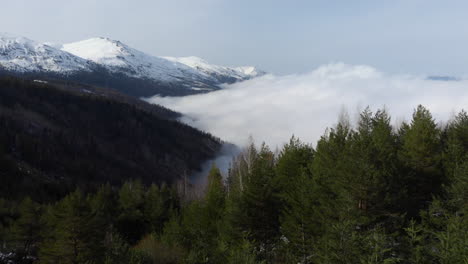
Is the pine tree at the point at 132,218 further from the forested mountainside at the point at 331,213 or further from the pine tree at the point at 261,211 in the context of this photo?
the pine tree at the point at 261,211

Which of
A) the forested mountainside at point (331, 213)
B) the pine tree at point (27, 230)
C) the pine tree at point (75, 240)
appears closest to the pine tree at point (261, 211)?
the forested mountainside at point (331, 213)

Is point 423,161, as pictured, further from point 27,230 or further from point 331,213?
point 27,230

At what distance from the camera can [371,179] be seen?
23641 millimetres

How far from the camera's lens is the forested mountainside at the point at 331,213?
1914cm

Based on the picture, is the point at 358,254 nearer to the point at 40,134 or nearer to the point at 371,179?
the point at 371,179

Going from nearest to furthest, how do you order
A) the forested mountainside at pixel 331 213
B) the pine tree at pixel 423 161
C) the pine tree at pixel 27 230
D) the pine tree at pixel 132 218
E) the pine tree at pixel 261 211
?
the forested mountainside at pixel 331 213, the pine tree at pixel 423 161, the pine tree at pixel 261 211, the pine tree at pixel 27 230, the pine tree at pixel 132 218

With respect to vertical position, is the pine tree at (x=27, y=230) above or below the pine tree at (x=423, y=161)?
below

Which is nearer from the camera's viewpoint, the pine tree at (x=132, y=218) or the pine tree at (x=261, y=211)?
the pine tree at (x=261, y=211)

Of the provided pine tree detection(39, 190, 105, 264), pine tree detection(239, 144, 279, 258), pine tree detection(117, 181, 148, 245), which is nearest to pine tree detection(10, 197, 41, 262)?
pine tree detection(117, 181, 148, 245)

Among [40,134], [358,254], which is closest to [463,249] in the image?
[358,254]

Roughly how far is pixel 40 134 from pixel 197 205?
181060mm

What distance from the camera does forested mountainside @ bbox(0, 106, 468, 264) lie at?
19.1 meters

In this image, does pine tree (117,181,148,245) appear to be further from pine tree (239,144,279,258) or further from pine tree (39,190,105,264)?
pine tree (239,144,279,258)

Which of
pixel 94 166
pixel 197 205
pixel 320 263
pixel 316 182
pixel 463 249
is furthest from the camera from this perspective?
pixel 94 166
